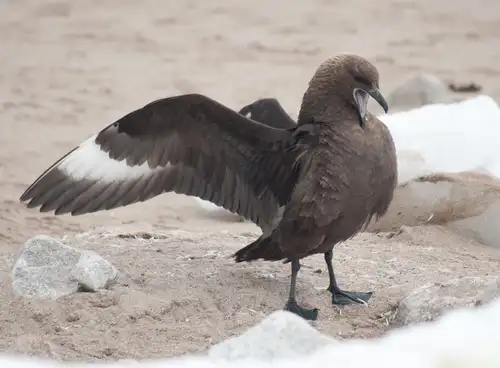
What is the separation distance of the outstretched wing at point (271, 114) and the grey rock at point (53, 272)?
1.19 m

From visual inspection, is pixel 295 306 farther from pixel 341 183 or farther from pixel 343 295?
pixel 341 183

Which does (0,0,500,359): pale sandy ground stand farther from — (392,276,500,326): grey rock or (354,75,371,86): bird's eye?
(354,75,371,86): bird's eye

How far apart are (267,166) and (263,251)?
0.38 metres

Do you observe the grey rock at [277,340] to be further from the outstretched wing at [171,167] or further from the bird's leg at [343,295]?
the outstretched wing at [171,167]

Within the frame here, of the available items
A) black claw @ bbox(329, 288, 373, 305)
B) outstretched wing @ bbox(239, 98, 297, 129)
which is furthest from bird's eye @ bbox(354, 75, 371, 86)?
black claw @ bbox(329, 288, 373, 305)

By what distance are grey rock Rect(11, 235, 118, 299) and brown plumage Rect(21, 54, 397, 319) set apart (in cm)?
40

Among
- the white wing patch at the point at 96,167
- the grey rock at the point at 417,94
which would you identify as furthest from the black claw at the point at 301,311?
the grey rock at the point at 417,94

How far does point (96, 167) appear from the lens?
14.1ft

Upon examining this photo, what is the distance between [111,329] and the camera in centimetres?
358

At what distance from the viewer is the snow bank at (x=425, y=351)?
1.09 metres

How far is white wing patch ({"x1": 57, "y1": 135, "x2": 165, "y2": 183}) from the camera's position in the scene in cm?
429

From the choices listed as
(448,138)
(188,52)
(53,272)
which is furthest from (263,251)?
(188,52)

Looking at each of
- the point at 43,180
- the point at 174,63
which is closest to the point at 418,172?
the point at 43,180

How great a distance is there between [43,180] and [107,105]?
5.00 metres
